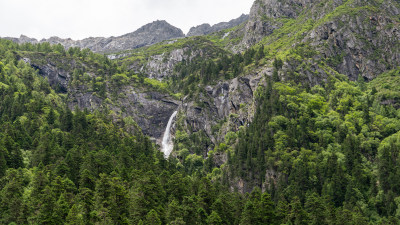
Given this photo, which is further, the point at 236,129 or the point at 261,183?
the point at 236,129

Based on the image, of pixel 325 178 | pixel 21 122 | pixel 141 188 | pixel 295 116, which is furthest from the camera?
pixel 295 116

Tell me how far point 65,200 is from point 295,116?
353ft

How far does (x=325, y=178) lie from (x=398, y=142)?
1177 inches

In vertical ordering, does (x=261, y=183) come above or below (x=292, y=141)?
below

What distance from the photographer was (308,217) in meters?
92.2

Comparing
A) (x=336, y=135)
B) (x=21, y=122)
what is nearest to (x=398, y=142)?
(x=336, y=135)

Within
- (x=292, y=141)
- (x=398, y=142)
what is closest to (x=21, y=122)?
(x=292, y=141)

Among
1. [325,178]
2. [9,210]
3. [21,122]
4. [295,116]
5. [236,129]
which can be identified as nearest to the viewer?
[9,210]

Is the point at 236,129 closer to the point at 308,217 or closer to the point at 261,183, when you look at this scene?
the point at 261,183

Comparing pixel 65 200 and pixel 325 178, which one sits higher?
pixel 65 200

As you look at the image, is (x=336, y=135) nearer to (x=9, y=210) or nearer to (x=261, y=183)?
(x=261, y=183)

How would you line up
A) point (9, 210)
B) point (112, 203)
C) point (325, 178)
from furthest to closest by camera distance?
point (325, 178) → point (112, 203) → point (9, 210)

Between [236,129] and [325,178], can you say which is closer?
[325,178]

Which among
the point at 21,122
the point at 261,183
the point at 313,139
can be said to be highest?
the point at 21,122
